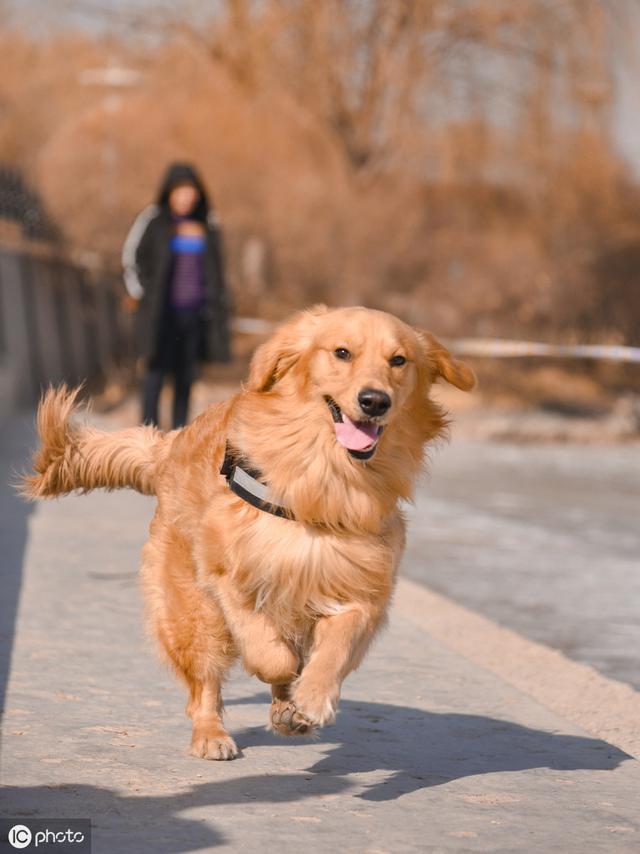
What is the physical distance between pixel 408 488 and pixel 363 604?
455 millimetres

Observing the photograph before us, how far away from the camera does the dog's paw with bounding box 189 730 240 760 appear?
4.60m

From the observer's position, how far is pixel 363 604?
4555 millimetres

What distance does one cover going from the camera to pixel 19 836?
3666 mm

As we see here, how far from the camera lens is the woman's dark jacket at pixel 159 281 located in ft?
33.2

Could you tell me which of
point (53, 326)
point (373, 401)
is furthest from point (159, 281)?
point (53, 326)

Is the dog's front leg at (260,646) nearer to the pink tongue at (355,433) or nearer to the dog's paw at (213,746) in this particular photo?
the dog's paw at (213,746)

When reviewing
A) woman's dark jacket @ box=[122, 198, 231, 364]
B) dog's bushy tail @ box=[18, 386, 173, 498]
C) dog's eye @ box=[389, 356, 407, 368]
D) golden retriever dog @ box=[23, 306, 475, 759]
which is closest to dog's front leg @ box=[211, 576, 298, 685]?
golden retriever dog @ box=[23, 306, 475, 759]

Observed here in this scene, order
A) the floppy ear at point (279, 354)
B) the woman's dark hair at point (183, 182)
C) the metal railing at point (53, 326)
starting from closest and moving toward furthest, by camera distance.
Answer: the floppy ear at point (279, 354) < the woman's dark hair at point (183, 182) < the metal railing at point (53, 326)

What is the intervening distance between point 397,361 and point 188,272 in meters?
5.73

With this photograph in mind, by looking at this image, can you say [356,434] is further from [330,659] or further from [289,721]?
[289,721]

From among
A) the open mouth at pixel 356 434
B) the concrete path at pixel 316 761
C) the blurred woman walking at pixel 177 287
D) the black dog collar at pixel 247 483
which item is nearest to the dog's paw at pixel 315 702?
the concrete path at pixel 316 761

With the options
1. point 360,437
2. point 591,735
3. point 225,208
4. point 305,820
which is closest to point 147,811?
point 305,820

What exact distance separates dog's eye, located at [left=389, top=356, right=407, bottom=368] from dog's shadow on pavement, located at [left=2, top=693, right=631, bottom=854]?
1173 mm

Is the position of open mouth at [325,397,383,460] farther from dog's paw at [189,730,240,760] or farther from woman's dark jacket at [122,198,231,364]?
woman's dark jacket at [122,198,231,364]
